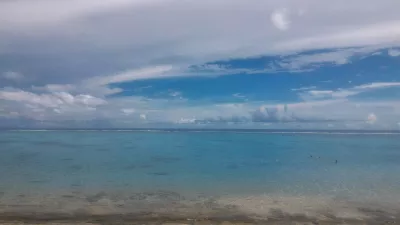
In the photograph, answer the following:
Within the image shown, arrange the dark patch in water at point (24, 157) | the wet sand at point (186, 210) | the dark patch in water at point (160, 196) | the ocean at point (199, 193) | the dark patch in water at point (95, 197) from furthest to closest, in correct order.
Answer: the dark patch in water at point (24, 157) < the dark patch in water at point (160, 196) < the dark patch in water at point (95, 197) < the ocean at point (199, 193) < the wet sand at point (186, 210)

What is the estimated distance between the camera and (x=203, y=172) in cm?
3081

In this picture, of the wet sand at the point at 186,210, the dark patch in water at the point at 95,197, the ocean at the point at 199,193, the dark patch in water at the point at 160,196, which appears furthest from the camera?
the dark patch in water at the point at 160,196

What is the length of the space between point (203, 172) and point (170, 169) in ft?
11.0

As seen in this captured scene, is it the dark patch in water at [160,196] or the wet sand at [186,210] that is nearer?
the wet sand at [186,210]

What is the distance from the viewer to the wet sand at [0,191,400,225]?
15430mm

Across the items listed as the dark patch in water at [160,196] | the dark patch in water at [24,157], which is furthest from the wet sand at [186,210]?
the dark patch in water at [24,157]

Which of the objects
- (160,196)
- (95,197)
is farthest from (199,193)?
(95,197)

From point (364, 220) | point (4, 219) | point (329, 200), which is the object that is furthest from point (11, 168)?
point (364, 220)

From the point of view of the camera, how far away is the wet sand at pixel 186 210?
50.6ft

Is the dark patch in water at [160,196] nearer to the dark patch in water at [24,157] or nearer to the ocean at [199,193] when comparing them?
the ocean at [199,193]

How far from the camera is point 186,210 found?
17.1m

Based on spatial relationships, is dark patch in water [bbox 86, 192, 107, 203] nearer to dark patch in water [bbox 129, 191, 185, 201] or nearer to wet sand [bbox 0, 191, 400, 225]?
wet sand [bbox 0, 191, 400, 225]

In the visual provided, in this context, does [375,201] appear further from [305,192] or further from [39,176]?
[39,176]

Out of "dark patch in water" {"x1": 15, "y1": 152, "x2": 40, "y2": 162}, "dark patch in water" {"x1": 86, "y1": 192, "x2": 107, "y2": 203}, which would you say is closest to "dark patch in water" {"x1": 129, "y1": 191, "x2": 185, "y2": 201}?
"dark patch in water" {"x1": 86, "y1": 192, "x2": 107, "y2": 203}
